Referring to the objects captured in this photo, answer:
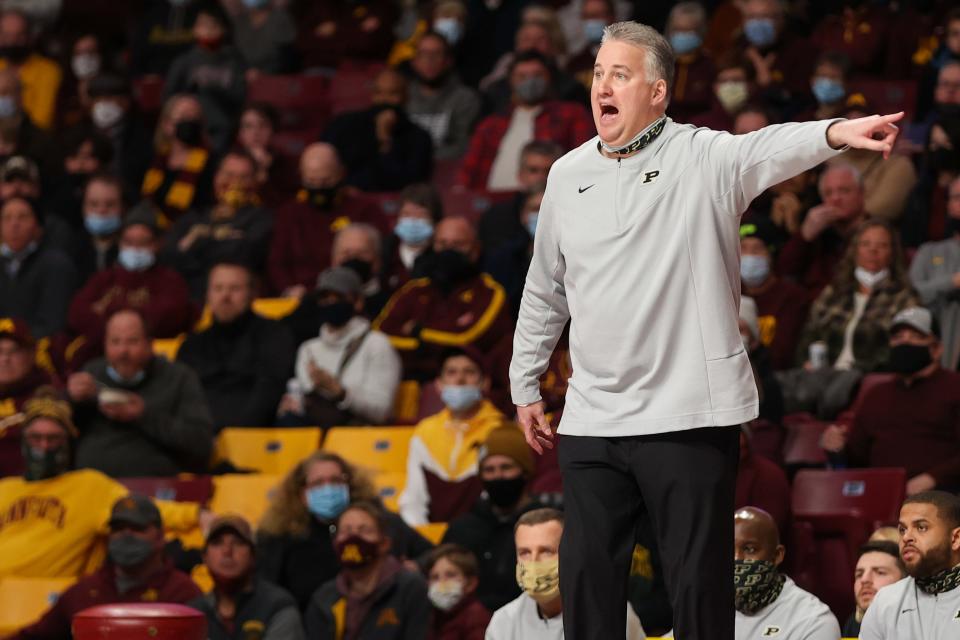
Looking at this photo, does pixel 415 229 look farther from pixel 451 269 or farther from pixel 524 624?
pixel 524 624

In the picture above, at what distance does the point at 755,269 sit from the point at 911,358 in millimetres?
1279

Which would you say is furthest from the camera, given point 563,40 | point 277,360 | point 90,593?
point 563,40

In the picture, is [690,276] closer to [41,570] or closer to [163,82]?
[41,570]

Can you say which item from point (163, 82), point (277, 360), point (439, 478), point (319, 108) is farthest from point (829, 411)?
point (163, 82)

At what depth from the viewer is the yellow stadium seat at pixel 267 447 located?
352 inches

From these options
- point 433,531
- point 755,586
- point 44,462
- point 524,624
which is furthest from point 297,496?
point 755,586

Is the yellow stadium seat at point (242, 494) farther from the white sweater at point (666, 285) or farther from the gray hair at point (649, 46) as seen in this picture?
the gray hair at point (649, 46)

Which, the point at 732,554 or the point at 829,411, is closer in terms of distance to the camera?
the point at 732,554

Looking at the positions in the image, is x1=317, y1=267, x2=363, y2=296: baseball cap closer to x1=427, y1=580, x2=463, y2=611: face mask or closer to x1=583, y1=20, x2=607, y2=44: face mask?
x1=427, y1=580, x2=463, y2=611: face mask

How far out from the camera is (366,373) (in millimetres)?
9172

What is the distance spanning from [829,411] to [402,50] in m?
5.47

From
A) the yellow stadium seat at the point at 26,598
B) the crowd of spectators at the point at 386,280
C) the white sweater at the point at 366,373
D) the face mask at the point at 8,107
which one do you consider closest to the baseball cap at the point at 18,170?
the crowd of spectators at the point at 386,280

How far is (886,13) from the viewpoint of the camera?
11.4m

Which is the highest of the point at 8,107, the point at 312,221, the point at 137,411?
the point at 8,107
